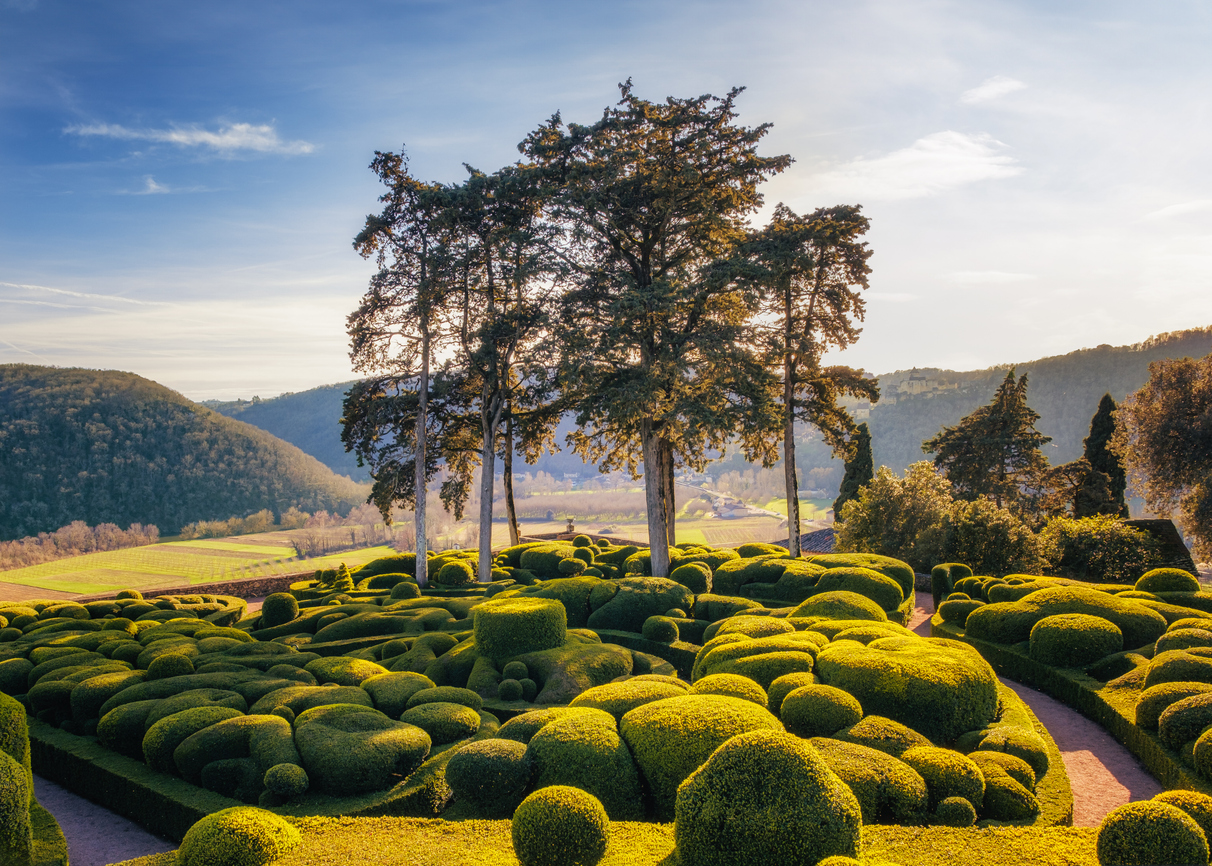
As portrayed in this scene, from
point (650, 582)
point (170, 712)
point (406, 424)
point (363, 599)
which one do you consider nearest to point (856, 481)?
point (650, 582)

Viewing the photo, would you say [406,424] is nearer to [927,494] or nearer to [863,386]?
[863,386]

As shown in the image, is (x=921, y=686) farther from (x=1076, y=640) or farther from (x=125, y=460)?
(x=125, y=460)

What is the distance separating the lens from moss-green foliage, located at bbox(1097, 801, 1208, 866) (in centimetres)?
443

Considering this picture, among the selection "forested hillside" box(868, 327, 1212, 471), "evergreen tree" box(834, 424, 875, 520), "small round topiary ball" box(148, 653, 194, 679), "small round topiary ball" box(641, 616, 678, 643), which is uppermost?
"forested hillside" box(868, 327, 1212, 471)

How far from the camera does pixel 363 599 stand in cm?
1800

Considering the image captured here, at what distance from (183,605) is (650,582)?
13.6 meters

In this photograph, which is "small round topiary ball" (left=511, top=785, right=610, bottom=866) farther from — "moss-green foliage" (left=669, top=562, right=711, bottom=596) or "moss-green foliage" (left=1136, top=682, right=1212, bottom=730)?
"moss-green foliage" (left=669, top=562, right=711, bottom=596)

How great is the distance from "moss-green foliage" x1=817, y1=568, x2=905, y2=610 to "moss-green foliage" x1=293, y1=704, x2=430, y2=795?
10807 mm

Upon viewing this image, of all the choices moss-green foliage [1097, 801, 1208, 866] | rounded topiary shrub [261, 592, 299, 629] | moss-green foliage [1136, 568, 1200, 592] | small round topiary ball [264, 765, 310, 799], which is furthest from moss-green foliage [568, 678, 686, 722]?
moss-green foliage [1136, 568, 1200, 592]

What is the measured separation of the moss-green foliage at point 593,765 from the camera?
6344mm

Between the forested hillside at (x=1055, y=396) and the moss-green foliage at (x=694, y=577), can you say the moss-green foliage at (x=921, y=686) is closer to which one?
the moss-green foliage at (x=694, y=577)

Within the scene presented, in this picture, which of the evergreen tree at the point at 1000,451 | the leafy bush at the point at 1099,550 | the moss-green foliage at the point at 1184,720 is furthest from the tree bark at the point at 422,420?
the evergreen tree at the point at 1000,451

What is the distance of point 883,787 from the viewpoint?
19.4 ft

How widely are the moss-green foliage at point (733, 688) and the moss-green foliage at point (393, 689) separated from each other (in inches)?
170
